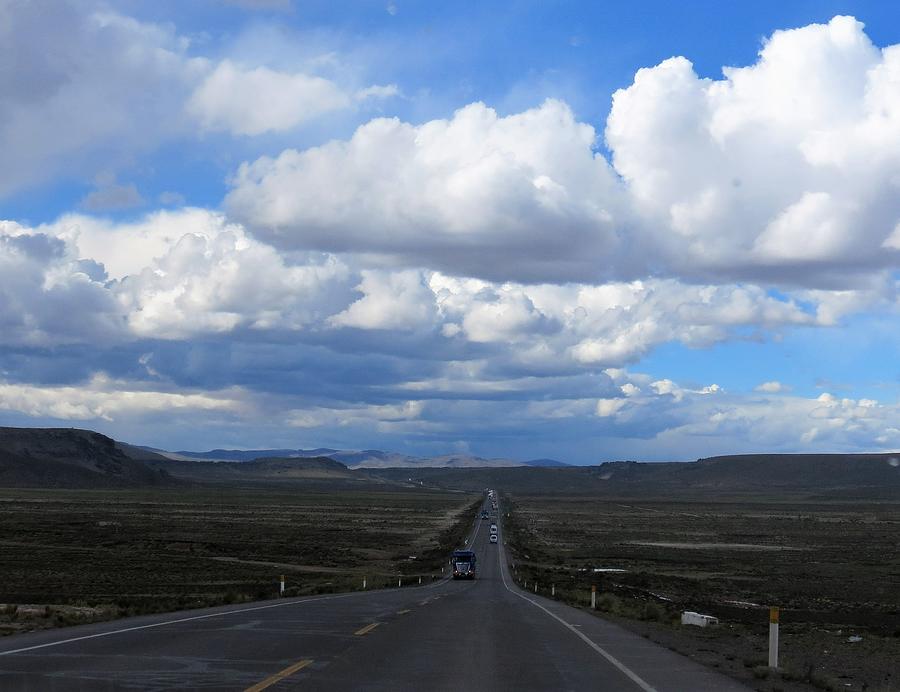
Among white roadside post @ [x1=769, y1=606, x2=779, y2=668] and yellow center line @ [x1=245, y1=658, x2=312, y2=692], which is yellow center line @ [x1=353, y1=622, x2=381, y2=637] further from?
white roadside post @ [x1=769, y1=606, x2=779, y2=668]

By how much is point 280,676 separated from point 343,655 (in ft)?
8.39

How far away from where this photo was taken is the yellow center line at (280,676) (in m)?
12.2

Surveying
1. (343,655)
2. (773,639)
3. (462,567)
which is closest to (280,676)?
(343,655)

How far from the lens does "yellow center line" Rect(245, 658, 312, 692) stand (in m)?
12.2

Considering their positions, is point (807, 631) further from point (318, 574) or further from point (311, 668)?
point (318, 574)

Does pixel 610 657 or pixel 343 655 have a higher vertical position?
pixel 343 655

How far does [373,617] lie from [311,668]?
370 inches

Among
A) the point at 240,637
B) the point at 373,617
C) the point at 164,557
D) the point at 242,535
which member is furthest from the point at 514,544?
the point at 240,637

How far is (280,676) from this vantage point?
1320cm

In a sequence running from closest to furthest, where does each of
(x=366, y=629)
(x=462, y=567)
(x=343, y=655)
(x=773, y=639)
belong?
(x=343, y=655)
(x=773, y=639)
(x=366, y=629)
(x=462, y=567)

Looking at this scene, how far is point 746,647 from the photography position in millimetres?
20859

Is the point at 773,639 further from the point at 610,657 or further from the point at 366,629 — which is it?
the point at 366,629

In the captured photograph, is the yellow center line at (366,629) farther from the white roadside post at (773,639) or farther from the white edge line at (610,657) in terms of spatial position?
the white roadside post at (773,639)

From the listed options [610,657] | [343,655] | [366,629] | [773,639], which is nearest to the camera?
[343,655]
